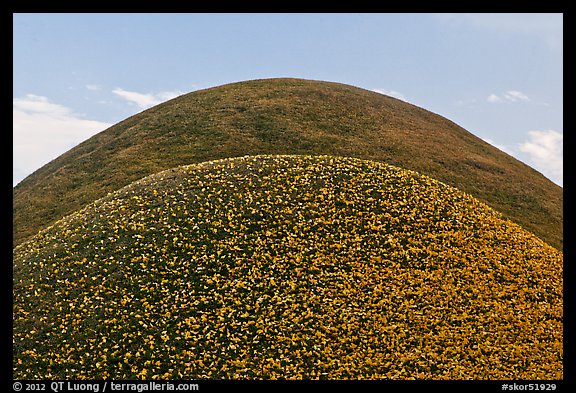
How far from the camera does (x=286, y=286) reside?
57.5 feet

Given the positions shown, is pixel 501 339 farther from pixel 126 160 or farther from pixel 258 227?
pixel 126 160

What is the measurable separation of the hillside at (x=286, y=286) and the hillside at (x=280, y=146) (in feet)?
56.2

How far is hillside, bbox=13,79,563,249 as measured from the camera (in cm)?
4034

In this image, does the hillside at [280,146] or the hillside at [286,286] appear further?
the hillside at [280,146]

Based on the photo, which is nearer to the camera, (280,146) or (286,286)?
(286,286)

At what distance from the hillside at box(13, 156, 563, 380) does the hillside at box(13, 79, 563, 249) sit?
17.1 metres

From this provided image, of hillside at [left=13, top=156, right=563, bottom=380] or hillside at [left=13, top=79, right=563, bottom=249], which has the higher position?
hillside at [left=13, top=79, right=563, bottom=249]

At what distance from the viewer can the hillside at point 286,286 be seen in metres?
14.8

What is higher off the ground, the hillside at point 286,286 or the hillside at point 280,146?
the hillside at point 280,146

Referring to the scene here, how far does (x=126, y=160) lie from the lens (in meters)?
43.4

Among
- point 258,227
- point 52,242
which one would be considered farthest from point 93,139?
point 258,227

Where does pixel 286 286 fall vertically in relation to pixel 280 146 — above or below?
below

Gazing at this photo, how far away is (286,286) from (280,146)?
89.8ft

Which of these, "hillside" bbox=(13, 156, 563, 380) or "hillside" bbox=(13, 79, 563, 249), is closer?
"hillside" bbox=(13, 156, 563, 380)
